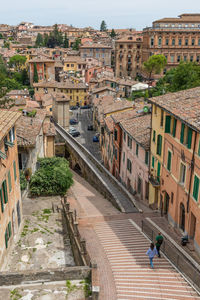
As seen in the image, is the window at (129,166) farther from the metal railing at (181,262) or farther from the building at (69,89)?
the building at (69,89)

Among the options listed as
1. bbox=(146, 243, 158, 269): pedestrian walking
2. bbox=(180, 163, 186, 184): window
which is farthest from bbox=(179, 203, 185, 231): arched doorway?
bbox=(146, 243, 158, 269): pedestrian walking

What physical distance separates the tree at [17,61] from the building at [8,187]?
10925 centimetres

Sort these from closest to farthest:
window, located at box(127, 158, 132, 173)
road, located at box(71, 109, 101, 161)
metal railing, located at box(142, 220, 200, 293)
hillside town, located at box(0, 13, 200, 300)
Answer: hillside town, located at box(0, 13, 200, 300)
metal railing, located at box(142, 220, 200, 293)
window, located at box(127, 158, 132, 173)
road, located at box(71, 109, 101, 161)

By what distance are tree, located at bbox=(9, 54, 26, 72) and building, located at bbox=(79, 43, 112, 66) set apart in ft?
75.1

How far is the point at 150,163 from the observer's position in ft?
96.9

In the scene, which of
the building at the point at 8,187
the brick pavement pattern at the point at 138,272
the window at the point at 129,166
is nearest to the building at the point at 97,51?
the window at the point at 129,166

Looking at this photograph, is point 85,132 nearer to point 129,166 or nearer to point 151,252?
point 129,166

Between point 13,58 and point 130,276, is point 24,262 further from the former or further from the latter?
point 13,58

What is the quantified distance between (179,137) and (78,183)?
2123 centimetres

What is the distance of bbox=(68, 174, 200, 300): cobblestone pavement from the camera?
1708cm

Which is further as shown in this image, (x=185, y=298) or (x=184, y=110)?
(x=184, y=110)

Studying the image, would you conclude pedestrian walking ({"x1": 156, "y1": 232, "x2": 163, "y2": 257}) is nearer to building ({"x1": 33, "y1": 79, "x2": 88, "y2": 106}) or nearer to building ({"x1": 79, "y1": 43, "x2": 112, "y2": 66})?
building ({"x1": 33, "y1": 79, "x2": 88, "y2": 106})

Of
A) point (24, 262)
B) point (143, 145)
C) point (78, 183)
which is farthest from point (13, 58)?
point (24, 262)

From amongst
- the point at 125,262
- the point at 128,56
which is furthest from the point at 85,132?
the point at 128,56
